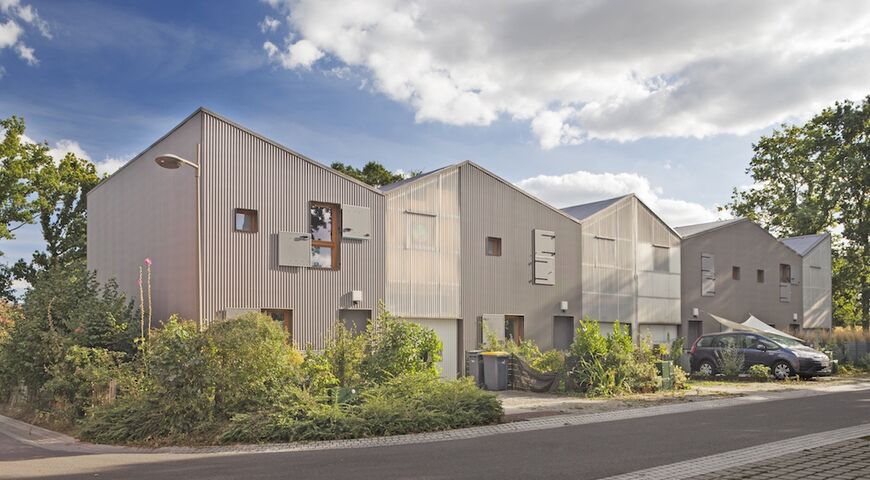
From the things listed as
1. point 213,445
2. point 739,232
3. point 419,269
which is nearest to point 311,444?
point 213,445

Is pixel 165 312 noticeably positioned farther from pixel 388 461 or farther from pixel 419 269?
pixel 388 461

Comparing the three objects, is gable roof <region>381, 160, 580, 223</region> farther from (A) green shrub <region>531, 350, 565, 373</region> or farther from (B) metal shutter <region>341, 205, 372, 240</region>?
(A) green shrub <region>531, 350, 565, 373</region>

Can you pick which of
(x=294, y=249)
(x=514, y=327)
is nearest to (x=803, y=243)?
(x=514, y=327)

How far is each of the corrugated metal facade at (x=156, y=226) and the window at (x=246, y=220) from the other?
1146 millimetres

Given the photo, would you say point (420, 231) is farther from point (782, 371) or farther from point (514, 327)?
point (782, 371)

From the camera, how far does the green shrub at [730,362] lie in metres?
23.4

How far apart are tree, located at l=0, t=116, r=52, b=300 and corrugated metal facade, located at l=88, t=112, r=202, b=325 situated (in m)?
11.7

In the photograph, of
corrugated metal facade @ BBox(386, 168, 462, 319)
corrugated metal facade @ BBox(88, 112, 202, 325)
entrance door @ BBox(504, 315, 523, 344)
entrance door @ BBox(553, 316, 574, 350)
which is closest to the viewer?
corrugated metal facade @ BBox(88, 112, 202, 325)

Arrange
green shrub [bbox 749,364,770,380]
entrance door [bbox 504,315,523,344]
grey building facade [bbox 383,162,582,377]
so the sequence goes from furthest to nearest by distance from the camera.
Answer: entrance door [bbox 504,315,523,344]
green shrub [bbox 749,364,770,380]
grey building facade [bbox 383,162,582,377]

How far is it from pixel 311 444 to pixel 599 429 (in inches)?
184

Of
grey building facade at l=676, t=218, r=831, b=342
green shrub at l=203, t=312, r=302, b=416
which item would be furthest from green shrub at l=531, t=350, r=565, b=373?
grey building facade at l=676, t=218, r=831, b=342

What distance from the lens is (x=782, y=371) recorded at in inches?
902

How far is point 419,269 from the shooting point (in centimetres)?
2169

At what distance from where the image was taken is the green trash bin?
63.6ft
